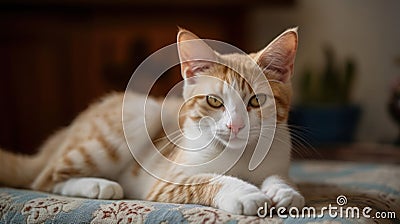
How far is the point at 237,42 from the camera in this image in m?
2.49

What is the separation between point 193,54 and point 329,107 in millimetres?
1270

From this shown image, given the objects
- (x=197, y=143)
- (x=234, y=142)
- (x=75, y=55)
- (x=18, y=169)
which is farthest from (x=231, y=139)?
(x=75, y=55)

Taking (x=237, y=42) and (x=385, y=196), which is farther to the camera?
(x=237, y=42)

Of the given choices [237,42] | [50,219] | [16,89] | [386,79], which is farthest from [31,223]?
[386,79]

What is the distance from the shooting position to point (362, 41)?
2516 mm

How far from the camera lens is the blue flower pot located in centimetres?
231

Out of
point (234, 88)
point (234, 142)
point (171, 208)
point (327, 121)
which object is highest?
point (234, 88)

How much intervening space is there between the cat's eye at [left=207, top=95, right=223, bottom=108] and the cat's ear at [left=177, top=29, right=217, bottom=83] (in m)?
0.08

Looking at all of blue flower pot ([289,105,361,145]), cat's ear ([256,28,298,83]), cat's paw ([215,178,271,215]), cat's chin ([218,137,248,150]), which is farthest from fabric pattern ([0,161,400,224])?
blue flower pot ([289,105,361,145])

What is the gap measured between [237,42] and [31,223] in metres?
1.53

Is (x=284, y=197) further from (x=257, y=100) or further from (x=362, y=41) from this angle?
(x=362, y=41)

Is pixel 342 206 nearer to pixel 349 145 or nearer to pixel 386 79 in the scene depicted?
pixel 349 145

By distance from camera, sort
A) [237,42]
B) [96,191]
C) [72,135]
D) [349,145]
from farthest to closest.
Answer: [237,42] < [349,145] < [72,135] < [96,191]

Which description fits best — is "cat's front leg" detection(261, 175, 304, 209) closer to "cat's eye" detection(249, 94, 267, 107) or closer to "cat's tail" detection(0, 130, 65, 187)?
"cat's eye" detection(249, 94, 267, 107)
